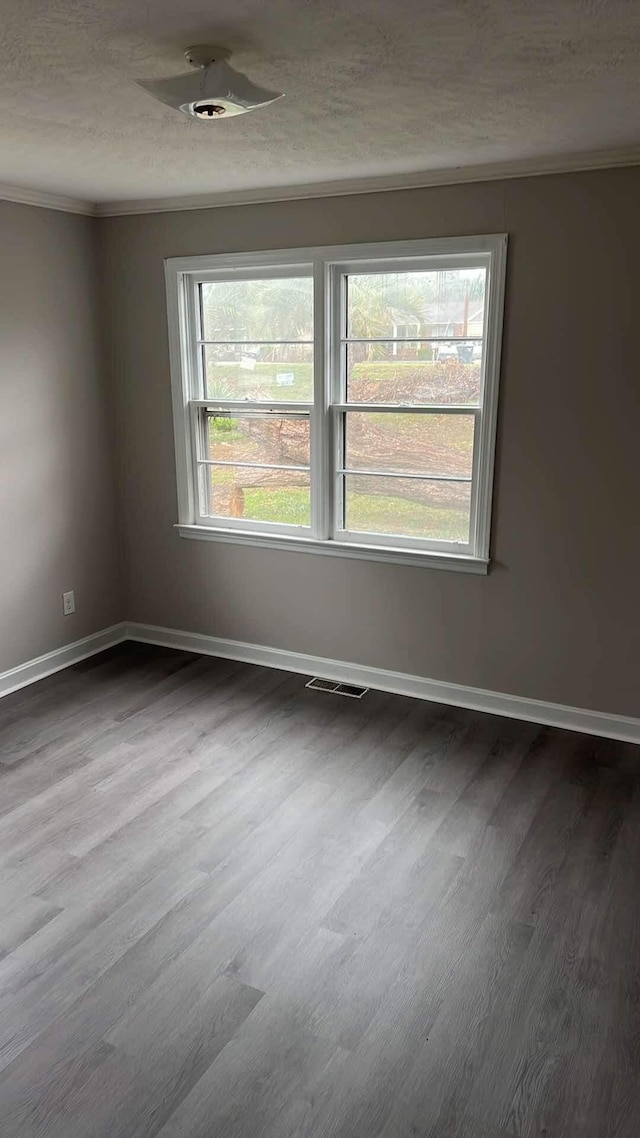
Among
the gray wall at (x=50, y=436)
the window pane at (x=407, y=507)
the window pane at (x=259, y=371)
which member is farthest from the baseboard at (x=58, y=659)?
the window pane at (x=407, y=507)

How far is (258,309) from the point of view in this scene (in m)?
4.11

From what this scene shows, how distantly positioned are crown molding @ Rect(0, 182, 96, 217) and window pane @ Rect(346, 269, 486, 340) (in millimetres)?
1508

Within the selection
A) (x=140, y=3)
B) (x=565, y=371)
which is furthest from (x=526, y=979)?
(x=140, y=3)

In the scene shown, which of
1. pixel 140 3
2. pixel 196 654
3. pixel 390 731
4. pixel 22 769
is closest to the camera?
pixel 140 3

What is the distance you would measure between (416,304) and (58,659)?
8.82ft

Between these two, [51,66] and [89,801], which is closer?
[51,66]

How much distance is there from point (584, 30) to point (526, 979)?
2.44 m

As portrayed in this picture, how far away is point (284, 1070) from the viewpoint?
6.39 feet

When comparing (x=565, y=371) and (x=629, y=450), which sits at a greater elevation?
(x=565, y=371)

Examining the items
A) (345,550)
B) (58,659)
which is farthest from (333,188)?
(58,659)

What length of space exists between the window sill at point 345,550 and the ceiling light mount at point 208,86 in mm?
2207

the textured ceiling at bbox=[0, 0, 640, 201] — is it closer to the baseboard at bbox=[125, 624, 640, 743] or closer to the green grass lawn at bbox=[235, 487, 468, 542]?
the green grass lawn at bbox=[235, 487, 468, 542]

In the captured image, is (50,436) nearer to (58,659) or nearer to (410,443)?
(58,659)

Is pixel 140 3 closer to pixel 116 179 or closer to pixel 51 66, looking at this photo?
pixel 51 66
